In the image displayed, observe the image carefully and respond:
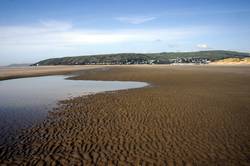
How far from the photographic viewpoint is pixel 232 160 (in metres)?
7.93

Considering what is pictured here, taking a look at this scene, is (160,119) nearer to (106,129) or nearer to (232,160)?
(106,129)

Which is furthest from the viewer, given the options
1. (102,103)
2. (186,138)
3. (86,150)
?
(102,103)

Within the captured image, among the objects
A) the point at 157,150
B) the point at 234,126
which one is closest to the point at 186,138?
the point at 157,150

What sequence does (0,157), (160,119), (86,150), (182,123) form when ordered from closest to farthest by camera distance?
(0,157), (86,150), (182,123), (160,119)

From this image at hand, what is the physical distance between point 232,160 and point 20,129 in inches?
382

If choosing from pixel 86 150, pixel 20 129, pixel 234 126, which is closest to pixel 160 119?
pixel 234 126

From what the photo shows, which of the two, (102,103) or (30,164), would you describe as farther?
(102,103)

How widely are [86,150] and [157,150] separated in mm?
2705

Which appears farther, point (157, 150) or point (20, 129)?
point (20, 129)

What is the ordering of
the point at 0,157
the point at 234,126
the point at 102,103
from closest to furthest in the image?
the point at 0,157 → the point at 234,126 → the point at 102,103

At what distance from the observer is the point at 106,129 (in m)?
11.7

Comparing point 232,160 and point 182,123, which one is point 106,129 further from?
point 232,160

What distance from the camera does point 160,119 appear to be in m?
13.3

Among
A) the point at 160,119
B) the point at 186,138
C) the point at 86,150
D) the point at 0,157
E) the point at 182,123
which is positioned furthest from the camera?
the point at 160,119
